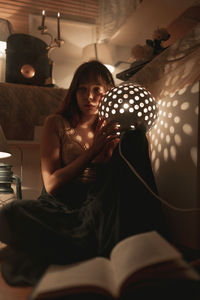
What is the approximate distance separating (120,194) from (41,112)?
1304mm

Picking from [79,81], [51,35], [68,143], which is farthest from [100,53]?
[68,143]

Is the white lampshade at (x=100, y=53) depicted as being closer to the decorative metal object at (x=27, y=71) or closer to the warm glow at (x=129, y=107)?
the decorative metal object at (x=27, y=71)

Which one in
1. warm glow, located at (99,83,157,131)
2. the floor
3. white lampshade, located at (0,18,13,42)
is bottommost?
the floor

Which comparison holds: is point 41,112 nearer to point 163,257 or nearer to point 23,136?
point 23,136

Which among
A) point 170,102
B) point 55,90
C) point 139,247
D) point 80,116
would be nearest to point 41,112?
point 55,90

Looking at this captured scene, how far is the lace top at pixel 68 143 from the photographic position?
4.12ft

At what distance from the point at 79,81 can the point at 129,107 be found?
46cm

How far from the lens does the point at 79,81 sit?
133 centimetres

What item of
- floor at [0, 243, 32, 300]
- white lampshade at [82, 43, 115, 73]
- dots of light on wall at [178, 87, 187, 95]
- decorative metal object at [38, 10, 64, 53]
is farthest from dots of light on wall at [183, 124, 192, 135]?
decorative metal object at [38, 10, 64, 53]

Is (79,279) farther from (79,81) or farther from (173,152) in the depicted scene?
(79,81)

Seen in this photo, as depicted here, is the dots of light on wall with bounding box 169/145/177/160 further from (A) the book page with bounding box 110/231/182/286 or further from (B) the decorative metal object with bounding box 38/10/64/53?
(B) the decorative metal object with bounding box 38/10/64/53

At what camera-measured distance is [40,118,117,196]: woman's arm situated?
3.52 feet

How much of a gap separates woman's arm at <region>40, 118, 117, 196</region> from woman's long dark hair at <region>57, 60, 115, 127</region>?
0.12 m

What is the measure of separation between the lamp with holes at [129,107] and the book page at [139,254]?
0.44 metres
